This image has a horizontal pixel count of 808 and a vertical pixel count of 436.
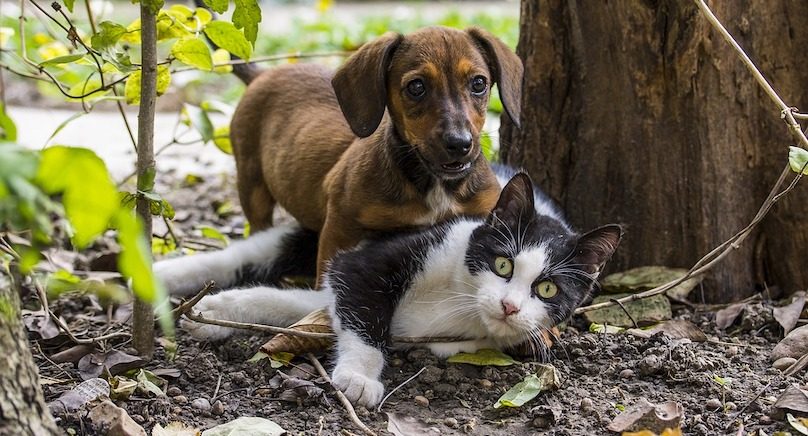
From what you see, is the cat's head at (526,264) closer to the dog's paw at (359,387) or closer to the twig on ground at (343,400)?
the dog's paw at (359,387)

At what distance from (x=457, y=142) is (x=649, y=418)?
3.81 feet

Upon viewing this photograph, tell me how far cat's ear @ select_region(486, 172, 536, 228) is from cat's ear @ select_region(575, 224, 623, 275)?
0.72ft

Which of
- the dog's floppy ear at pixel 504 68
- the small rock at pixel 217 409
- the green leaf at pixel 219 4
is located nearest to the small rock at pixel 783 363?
Answer: the dog's floppy ear at pixel 504 68

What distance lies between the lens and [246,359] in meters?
3.14

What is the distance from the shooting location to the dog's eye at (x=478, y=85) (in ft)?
11.0

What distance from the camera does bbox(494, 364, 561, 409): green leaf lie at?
9.02 ft

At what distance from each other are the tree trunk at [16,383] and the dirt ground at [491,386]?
597 millimetres

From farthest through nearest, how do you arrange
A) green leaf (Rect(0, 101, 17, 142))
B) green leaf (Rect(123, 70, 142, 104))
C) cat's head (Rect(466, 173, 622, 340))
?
green leaf (Rect(123, 70, 142, 104)), cat's head (Rect(466, 173, 622, 340)), green leaf (Rect(0, 101, 17, 142))

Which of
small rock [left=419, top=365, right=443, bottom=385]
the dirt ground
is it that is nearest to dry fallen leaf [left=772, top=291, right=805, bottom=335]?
the dirt ground

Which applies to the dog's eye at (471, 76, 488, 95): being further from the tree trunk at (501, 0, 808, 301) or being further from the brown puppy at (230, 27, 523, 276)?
the tree trunk at (501, 0, 808, 301)

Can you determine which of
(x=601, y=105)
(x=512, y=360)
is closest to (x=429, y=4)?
(x=601, y=105)

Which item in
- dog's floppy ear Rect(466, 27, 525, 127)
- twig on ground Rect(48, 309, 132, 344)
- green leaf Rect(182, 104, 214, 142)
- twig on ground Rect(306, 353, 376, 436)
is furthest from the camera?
green leaf Rect(182, 104, 214, 142)

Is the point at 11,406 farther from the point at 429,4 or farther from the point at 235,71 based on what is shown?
the point at 429,4

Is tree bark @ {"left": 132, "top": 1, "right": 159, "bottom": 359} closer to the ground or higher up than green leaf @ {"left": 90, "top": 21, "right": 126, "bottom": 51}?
closer to the ground
